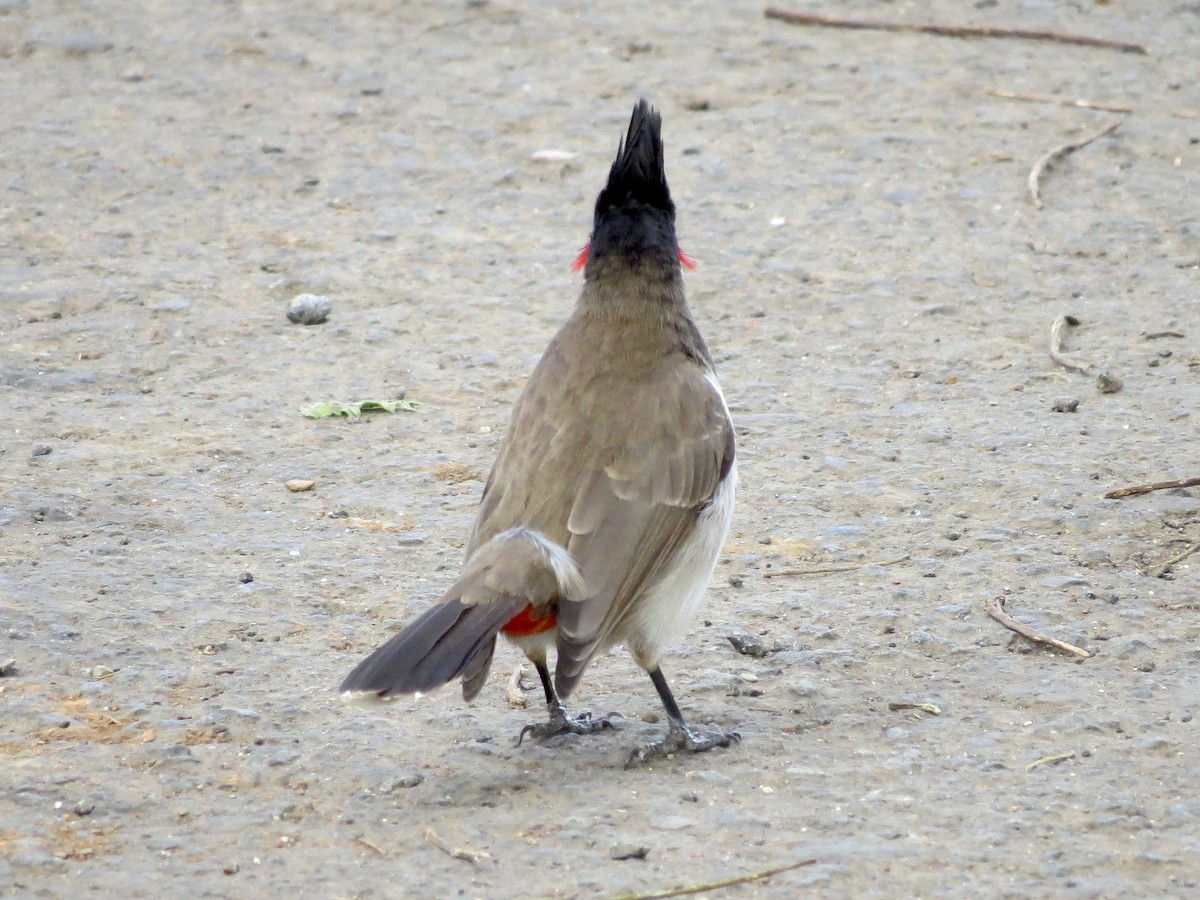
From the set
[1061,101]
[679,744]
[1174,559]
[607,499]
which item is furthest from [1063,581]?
[1061,101]

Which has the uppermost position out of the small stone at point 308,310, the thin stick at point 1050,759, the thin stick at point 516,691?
the small stone at point 308,310

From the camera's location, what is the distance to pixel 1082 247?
7977 mm

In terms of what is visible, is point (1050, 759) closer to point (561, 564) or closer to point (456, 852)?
point (561, 564)

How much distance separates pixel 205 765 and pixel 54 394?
2837 mm

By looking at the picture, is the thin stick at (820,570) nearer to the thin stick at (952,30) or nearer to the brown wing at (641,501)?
the brown wing at (641,501)

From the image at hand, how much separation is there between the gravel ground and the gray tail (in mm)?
380

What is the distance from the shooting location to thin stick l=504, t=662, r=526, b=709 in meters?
4.89

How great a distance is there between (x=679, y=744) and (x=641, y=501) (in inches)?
27.2

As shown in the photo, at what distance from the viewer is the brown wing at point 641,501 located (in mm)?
4266

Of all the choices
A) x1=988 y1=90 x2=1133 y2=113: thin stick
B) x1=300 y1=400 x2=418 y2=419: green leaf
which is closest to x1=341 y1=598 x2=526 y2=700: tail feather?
x1=300 y1=400 x2=418 y2=419: green leaf

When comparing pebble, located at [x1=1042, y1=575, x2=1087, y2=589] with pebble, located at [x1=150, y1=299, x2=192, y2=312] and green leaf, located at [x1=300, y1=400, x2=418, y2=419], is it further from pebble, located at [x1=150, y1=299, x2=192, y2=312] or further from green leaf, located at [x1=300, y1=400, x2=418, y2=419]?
pebble, located at [x1=150, y1=299, x2=192, y2=312]

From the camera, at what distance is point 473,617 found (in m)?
4.11

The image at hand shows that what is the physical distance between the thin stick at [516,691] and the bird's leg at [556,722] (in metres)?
0.17

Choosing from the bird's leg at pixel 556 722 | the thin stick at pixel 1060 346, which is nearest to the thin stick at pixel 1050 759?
the bird's leg at pixel 556 722
